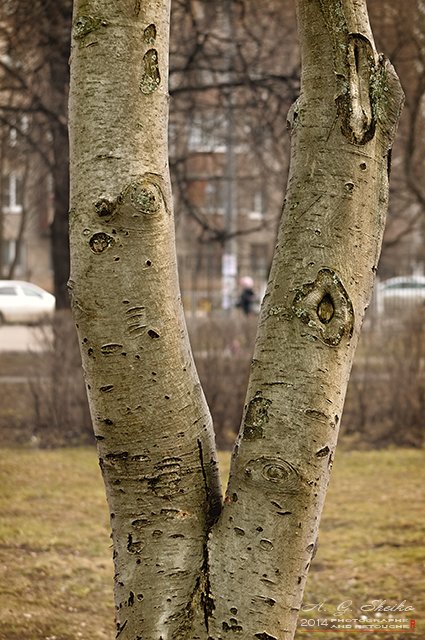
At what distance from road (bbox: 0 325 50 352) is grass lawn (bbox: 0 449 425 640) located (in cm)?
140

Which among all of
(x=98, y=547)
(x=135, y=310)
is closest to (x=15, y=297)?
(x=98, y=547)

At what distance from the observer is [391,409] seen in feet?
32.6

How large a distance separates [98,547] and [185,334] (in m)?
3.59

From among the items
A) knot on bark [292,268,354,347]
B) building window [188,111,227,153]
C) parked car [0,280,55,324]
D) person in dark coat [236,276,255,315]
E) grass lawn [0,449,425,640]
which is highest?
building window [188,111,227,153]

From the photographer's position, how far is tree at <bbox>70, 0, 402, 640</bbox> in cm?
254

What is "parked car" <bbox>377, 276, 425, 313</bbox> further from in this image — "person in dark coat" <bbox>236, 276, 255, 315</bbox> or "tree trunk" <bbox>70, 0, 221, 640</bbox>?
"tree trunk" <bbox>70, 0, 221, 640</bbox>

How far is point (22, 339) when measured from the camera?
11148 mm

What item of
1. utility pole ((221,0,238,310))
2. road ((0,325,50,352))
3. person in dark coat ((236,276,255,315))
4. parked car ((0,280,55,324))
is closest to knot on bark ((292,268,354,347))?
road ((0,325,50,352))

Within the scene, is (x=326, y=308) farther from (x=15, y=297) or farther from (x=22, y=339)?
(x=15, y=297)

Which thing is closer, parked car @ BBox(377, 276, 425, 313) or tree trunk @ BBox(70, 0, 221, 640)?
tree trunk @ BBox(70, 0, 221, 640)

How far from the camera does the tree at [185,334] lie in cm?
254

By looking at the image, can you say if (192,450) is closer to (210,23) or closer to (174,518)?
(174,518)

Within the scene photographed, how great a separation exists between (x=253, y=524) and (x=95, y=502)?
4.80 m

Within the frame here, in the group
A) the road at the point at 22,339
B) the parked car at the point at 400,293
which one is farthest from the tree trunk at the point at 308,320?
the parked car at the point at 400,293
